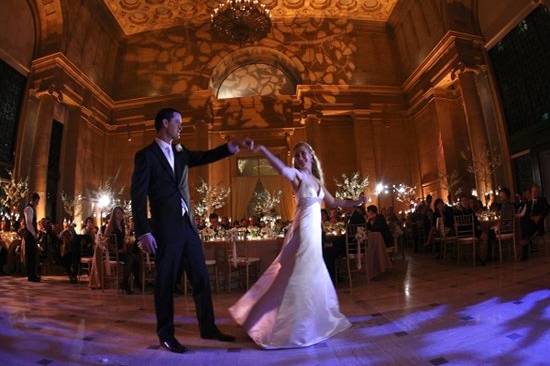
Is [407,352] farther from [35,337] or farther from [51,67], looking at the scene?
[51,67]

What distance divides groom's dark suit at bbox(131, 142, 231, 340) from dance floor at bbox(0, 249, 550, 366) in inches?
10.9

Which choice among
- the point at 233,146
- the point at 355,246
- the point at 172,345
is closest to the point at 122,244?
the point at 355,246

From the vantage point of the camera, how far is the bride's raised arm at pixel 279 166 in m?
2.47

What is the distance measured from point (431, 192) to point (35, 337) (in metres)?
13.4

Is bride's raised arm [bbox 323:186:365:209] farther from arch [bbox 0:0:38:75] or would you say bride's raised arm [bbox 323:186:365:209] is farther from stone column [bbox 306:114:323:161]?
arch [bbox 0:0:38:75]

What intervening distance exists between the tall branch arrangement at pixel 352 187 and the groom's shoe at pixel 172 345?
453 inches

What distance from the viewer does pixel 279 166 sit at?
251cm

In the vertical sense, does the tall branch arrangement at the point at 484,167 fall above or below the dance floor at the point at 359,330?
above

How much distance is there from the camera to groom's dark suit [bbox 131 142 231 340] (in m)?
2.38

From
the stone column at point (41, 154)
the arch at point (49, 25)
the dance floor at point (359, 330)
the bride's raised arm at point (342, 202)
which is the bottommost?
the dance floor at point (359, 330)

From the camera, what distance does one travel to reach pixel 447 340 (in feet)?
A: 7.82

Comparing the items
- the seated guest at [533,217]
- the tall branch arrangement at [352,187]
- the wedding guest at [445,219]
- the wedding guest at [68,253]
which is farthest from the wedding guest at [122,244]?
the tall branch arrangement at [352,187]

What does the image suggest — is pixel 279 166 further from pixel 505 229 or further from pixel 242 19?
pixel 242 19

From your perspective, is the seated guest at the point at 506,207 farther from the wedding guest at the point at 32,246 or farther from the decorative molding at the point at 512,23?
the wedding guest at the point at 32,246
